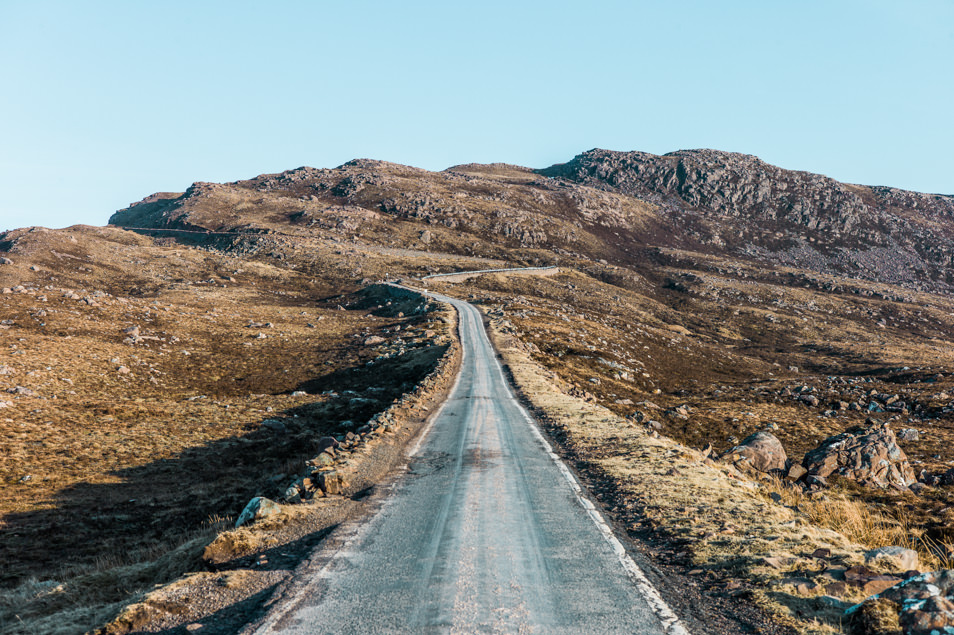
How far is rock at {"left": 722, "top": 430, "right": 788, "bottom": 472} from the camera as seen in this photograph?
20.6 metres

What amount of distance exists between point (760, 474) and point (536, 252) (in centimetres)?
12570

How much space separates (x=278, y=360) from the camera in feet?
149

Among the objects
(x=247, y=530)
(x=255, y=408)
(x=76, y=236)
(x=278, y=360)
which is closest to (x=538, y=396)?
(x=255, y=408)

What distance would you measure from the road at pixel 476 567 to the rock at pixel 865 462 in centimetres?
1521

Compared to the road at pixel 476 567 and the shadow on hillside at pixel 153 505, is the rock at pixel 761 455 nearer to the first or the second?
the road at pixel 476 567

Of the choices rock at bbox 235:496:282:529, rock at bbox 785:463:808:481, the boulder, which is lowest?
rock at bbox 785:463:808:481

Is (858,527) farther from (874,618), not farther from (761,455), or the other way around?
(761,455)

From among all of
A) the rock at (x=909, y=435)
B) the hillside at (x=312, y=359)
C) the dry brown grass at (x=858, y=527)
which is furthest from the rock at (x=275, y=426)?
the rock at (x=909, y=435)

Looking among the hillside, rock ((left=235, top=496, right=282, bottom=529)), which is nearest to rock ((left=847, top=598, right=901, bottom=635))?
the hillside

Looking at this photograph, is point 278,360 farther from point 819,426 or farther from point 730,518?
point 819,426

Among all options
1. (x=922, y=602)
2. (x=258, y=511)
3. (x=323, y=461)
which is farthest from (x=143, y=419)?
(x=922, y=602)

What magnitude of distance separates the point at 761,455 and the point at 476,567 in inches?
688

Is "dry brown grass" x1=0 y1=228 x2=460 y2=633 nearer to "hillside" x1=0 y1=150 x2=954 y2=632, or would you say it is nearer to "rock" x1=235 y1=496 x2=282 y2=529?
"hillside" x1=0 y1=150 x2=954 y2=632

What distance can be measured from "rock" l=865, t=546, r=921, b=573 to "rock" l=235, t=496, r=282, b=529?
1167cm
